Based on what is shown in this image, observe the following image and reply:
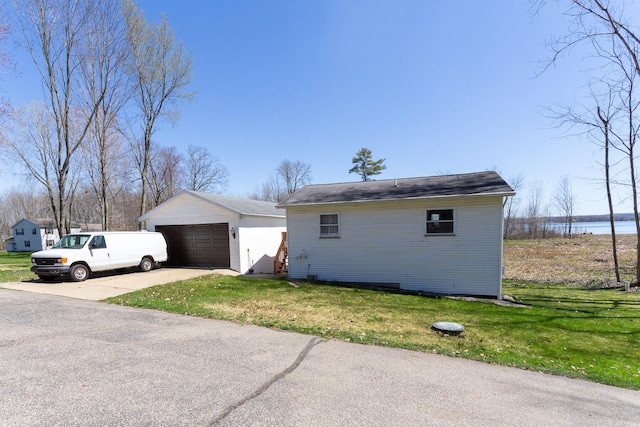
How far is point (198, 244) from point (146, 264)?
7.94 feet

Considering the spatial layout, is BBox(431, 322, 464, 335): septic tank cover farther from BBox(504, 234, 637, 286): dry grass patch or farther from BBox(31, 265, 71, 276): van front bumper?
BBox(31, 265, 71, 276): van front bumper

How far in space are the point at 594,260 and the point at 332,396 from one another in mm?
25870

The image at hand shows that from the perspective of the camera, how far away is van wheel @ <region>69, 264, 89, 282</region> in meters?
10.5

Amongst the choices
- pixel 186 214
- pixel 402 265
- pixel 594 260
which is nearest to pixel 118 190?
pixel 186 214

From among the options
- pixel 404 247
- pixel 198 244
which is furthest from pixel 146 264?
pixel 404 247

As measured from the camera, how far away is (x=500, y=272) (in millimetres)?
9859

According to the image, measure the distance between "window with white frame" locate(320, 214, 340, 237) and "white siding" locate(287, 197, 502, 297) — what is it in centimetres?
19

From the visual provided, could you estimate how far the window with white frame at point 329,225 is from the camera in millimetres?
11883

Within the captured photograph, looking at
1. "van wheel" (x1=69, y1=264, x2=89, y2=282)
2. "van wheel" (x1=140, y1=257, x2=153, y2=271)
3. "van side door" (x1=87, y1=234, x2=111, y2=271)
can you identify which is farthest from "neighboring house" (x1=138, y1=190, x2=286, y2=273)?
"van wheel" (x1=69, y1=264, x2=89, y2=282)

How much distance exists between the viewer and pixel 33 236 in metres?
36.9

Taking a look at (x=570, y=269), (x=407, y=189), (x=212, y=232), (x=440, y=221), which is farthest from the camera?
(x=570, y=269)

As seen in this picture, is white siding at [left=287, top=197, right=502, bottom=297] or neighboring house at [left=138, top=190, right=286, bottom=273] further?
neighboring house at [left=138, top=190, right=286, bottom=273]

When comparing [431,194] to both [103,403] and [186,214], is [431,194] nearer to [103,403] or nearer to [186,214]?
[103,403]

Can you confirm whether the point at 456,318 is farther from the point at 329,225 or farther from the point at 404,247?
the point at 329,225
